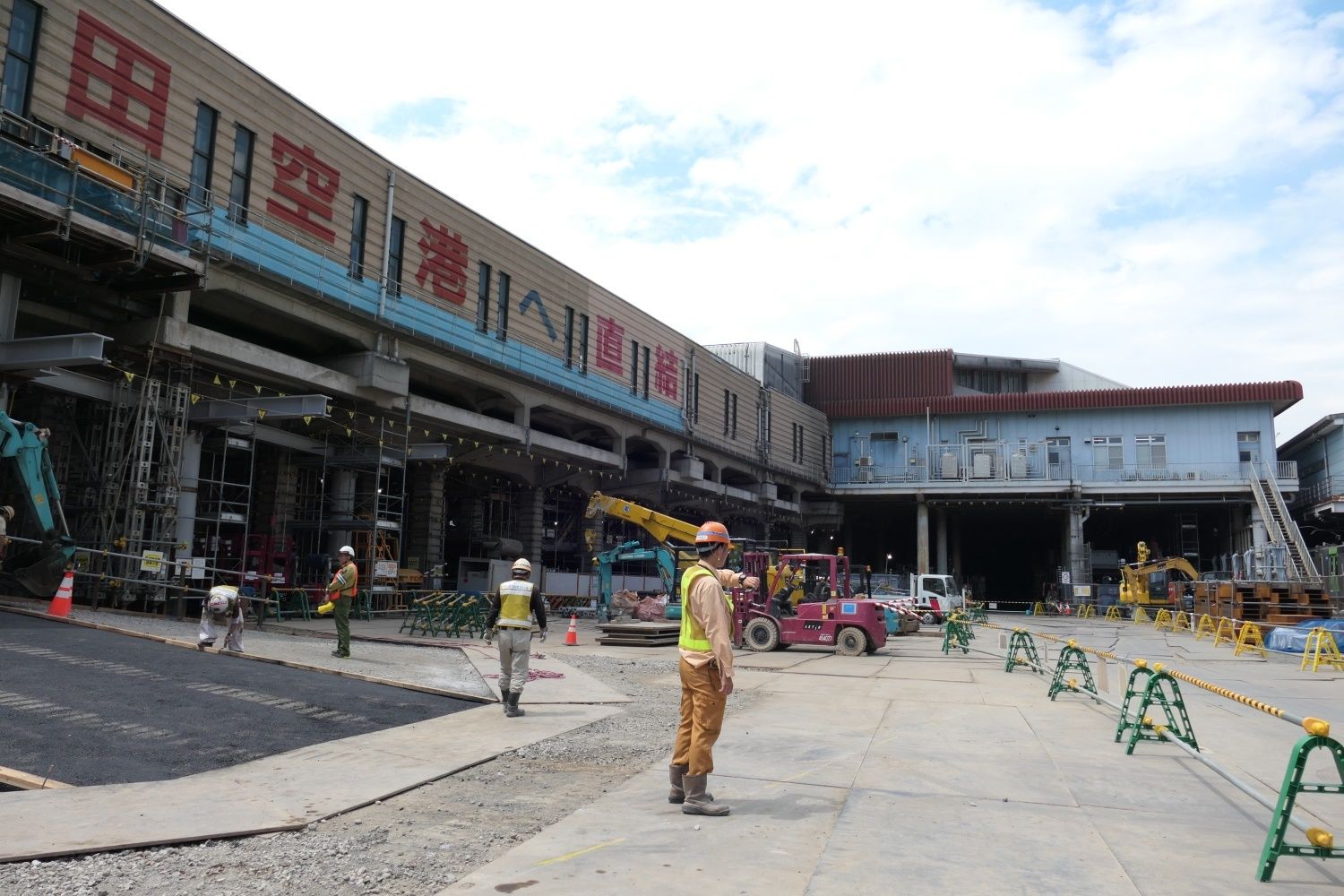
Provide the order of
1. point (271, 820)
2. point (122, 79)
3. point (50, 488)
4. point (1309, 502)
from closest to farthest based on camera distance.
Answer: point (271, 820), point (50, 488), point (122, 79), point (1309, 502)

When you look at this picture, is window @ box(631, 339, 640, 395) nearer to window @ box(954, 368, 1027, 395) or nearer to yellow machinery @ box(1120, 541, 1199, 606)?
yellow machinery @ box(1120, 541, 1199, 606)

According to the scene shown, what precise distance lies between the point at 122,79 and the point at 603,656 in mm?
16612

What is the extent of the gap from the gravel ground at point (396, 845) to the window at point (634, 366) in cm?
3049

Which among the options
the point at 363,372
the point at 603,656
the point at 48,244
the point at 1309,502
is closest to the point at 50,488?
the point at 48,244

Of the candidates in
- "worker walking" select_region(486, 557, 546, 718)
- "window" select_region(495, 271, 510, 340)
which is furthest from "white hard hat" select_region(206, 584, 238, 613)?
"window" select_region(495, 271, 510, 340)

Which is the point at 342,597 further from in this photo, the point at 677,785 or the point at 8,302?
the point at 8,302

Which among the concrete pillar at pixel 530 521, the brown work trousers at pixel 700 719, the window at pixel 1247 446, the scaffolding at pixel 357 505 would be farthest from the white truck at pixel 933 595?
the brown work trousers at pixel 700 719

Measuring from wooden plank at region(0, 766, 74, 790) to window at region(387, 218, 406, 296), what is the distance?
2216cm

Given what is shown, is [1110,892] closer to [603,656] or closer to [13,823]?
[13,823]

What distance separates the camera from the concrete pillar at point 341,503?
2977cm

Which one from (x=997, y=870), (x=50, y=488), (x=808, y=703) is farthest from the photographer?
(x=50, y=488)

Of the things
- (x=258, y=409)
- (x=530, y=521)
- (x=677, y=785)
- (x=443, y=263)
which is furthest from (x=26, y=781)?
(x=530, y=521)

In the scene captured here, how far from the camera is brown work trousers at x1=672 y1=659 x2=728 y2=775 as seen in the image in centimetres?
598

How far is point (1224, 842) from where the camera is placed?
→ 5.62 m
